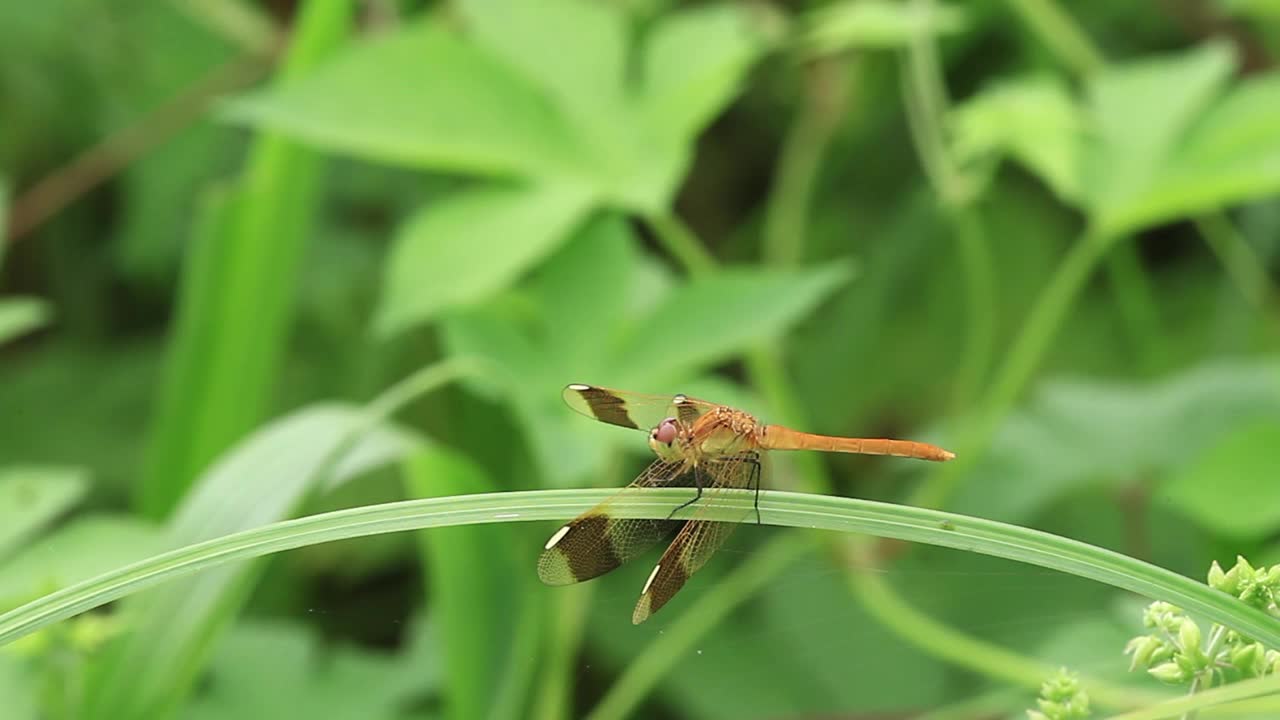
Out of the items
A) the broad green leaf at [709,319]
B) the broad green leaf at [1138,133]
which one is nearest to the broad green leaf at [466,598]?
the broad green leaf at [709,319]

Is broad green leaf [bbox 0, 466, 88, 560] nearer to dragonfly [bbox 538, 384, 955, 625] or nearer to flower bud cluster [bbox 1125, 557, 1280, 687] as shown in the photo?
dragonfly [bbox 538, 384, 955, 625]

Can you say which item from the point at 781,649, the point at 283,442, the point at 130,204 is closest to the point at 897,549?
the point at 781,649

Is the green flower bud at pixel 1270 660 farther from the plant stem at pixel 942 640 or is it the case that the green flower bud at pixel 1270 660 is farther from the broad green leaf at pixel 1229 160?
the broad green leaf at pixel 1229 160

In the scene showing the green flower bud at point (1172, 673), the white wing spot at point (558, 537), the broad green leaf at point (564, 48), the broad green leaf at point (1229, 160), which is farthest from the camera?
the broad green leaf at point (564, 48)

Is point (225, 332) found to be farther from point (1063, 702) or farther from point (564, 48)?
point (1063, 702)

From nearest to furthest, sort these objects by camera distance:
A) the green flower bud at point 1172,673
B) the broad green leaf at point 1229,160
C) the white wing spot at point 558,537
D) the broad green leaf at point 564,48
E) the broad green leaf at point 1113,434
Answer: the green flower bud at point 1172,673, the white wing spot at point 558,537, the broad green leaf at point 1229,160, the broad green leaf at point 564,48, the broad green leaf at point 1113,434
